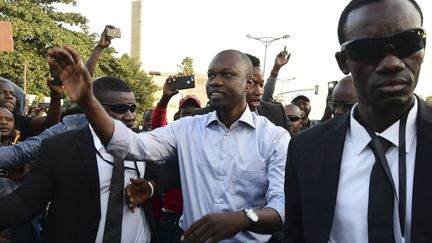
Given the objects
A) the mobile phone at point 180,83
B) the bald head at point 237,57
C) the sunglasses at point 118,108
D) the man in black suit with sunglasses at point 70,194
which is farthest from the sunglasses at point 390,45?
the mobile phone at point 180,83

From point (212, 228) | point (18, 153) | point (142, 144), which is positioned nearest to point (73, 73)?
point (142, 144)

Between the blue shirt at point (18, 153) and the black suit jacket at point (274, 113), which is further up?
the black suit jacket at point (274, 113)

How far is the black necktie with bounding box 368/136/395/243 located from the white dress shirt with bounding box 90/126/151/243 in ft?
5.37

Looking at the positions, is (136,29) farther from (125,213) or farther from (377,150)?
(377,150)

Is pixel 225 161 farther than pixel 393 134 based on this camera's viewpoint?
Yes

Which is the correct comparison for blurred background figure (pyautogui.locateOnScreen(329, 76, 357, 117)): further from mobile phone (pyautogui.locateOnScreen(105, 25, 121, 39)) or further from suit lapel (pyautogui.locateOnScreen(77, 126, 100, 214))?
suit lapel (pyautogui.locateOnScreen(77, 126, 100, 214))

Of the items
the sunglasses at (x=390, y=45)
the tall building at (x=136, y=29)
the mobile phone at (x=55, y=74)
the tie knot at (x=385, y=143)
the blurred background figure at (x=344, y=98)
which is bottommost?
the tie knot at (x=385, y=143)

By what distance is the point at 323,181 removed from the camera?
1818 millimetres

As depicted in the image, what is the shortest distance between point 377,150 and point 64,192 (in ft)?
5.96

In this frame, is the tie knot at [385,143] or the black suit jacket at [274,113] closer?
the tie knot at [385,143]

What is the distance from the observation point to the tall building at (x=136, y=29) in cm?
5144

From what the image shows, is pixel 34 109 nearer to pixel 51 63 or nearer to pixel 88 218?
pixel 88 218

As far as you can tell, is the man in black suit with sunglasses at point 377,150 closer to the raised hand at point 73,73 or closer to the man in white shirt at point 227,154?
the man in white shirt at point 227,154

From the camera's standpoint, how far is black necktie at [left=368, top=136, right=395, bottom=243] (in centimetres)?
164
